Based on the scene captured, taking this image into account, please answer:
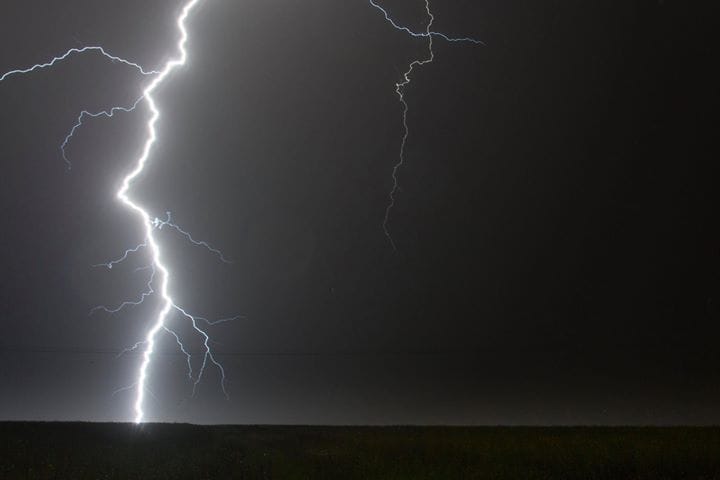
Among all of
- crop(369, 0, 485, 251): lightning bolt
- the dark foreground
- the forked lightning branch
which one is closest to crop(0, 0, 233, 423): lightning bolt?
the forked lightning branch

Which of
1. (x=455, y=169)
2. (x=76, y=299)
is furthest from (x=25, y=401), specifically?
(x=455, y=169)

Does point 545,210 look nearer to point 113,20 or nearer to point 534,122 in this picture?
point 534,122

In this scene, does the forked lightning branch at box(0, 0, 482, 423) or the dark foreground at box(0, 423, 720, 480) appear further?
the forked lightning branch at box(0, 0, 482, 423)

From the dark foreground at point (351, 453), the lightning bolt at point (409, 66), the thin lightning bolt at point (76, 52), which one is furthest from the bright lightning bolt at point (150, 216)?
the lightning bolt at point (409, 66)

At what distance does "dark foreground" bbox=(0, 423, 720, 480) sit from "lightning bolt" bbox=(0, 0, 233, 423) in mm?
647

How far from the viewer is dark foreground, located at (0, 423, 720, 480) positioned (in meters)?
2.77

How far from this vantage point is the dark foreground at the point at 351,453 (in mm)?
2766

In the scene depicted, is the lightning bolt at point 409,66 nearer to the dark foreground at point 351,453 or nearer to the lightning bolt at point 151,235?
the lightning bolt at point 151,235

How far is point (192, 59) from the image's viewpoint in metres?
4.14

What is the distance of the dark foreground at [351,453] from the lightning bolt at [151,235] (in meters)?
0.65

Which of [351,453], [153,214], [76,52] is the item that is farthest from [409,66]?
[351,453]

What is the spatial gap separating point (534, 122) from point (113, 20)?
269 centimetres

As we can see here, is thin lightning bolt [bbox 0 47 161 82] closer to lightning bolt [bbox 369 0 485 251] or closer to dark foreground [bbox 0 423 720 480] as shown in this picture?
lightning bolt [bbox 369 0 485 251]

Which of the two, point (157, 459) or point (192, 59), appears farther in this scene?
point (192, 59)
